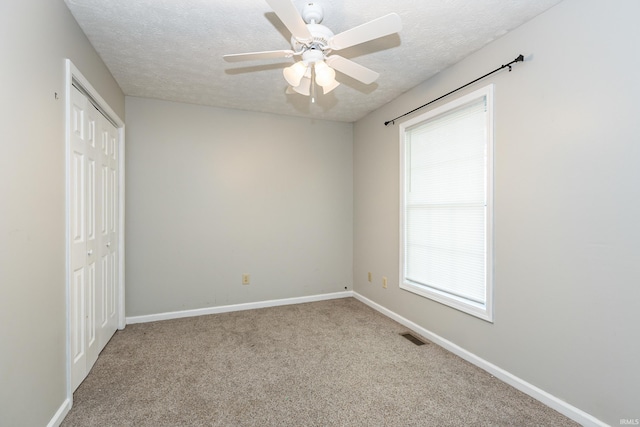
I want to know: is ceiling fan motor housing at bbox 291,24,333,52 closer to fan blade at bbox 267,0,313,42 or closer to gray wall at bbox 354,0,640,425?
fan blade at bbox 267,0,313,42

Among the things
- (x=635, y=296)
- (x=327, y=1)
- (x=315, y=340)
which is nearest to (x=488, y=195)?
(x=635, y=296)

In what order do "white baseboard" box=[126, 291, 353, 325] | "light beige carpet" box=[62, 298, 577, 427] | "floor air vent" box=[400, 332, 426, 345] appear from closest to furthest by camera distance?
"light beige carpet" box=[62, 298, 577, 427], "floor air vent" box=[400, 332, 426, 345], "white baseboard" box=[126, 291, 353, 325]

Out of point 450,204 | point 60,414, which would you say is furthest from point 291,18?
point 60,414

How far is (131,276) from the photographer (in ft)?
11.0

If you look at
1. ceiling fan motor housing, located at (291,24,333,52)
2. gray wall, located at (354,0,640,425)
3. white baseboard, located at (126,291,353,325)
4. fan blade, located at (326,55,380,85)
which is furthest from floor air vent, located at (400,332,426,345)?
ceiling fan motor housing, located at (291,24,333,52)

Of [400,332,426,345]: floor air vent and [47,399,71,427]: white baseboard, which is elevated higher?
[47,399,71,427]: white baseboard

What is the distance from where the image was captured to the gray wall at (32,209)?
51.9 inches

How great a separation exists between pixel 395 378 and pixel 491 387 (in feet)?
2.15

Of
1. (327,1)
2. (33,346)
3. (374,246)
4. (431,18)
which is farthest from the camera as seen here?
(374,246)

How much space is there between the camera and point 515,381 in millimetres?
2098

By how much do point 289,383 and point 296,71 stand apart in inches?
Answer: 84.8

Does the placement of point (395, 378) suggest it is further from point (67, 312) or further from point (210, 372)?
point (67, 312)

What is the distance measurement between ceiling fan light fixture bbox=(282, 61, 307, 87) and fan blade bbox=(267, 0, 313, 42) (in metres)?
0.21

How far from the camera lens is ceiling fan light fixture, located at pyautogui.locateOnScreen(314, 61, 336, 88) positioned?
1.87 metres
